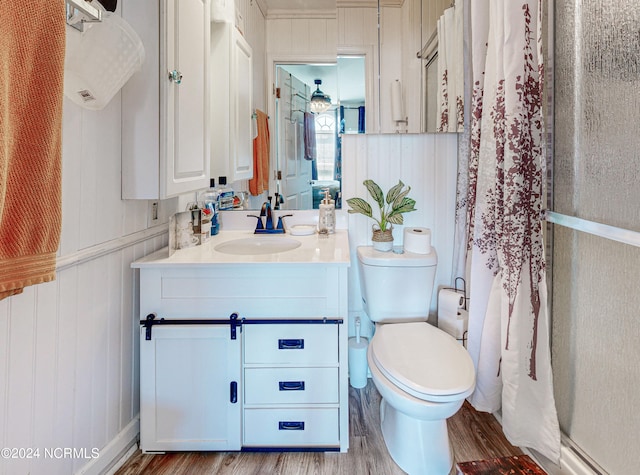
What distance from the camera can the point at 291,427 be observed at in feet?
5.33

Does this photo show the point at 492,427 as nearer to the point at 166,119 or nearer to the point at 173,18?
the point at 166,119

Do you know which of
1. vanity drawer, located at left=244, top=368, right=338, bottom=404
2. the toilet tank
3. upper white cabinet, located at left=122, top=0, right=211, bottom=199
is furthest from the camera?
the toilet tank

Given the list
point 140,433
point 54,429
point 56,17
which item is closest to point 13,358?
Answer: point 54,429

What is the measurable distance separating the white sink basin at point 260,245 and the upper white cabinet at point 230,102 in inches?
15.2

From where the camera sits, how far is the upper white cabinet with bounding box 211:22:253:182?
2088 millimetres

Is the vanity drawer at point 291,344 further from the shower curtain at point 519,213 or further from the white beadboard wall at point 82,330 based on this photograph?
the shower curtain at point 519,213

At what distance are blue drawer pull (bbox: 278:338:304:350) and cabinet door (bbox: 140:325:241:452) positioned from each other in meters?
0.17

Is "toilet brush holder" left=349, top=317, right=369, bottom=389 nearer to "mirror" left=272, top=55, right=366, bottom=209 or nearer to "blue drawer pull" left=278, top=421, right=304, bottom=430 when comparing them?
"blue drawer pull" left=278, top=421, right=304, bottom=430

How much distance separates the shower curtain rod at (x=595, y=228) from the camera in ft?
3.76

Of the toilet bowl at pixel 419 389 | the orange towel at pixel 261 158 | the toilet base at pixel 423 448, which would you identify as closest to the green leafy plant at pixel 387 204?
the orange towel at pixel 261 158

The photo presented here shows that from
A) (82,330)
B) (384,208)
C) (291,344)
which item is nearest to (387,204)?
(384,208)

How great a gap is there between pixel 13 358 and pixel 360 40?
2.06 metres

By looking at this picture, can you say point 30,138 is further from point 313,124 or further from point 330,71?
point 330,71

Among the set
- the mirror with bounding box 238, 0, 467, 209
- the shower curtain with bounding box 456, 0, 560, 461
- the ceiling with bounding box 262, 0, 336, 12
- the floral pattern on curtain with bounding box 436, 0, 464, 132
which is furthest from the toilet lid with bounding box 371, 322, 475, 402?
the ceiling with bounding box 262, 0, 336, 12
